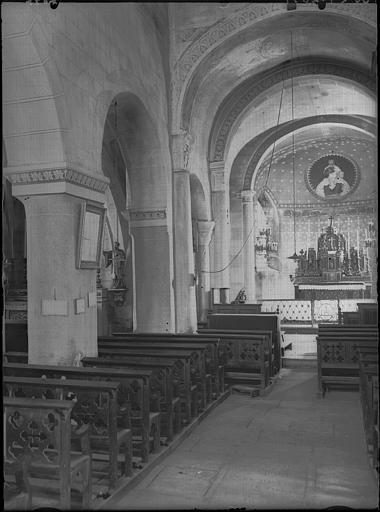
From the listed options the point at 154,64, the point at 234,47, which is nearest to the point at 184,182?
the point at 154,64

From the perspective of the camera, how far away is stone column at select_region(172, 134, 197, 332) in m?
10.6

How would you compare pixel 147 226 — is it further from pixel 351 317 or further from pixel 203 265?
pixel 351 317

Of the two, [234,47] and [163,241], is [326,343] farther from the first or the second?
[234,47]

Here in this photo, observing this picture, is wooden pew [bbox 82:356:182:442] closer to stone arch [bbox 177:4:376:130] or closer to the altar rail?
stone arch [bbox 177:4:376:130]

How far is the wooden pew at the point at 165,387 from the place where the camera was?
550cm

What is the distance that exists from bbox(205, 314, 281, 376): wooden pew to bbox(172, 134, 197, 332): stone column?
640mm

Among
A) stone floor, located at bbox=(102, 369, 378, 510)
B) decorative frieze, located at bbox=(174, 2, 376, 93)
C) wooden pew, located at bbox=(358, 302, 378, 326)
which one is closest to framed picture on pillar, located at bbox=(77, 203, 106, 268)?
stone floor, located at bbox=(102, 369, 378, 510)

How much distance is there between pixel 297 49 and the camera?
41.4 feet

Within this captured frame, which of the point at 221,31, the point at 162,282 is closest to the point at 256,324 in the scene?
the point at 162,282

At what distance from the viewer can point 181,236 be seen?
1064 centimetres

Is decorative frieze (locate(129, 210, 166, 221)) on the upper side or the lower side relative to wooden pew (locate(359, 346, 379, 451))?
upper

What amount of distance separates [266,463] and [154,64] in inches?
295

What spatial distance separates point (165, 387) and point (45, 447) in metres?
1.98

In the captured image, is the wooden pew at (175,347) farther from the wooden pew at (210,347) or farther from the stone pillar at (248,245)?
the stone pillar at (248,245)
